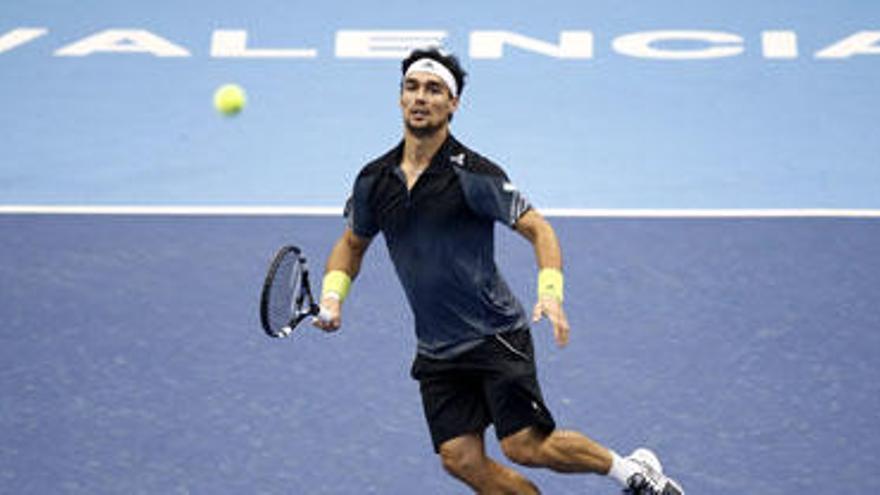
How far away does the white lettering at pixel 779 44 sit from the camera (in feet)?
45.2

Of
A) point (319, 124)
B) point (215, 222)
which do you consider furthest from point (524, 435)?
point (319, 124)

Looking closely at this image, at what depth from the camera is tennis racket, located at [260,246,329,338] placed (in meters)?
7.14

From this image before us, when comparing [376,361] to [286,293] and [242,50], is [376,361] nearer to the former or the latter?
[286,293]

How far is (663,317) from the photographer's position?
394 inches

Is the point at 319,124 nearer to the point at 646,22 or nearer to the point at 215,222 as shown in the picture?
the point at 215,222

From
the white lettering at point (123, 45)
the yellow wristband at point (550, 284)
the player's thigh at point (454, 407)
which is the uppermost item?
the white lettering at point (123, 45)

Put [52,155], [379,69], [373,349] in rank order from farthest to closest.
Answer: [379,69]
[52,155]
[373,349]

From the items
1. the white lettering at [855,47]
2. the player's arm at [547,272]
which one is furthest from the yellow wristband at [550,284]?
the white lettering at [855,47]

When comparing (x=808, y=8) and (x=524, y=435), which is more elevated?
(x=808, y=8)

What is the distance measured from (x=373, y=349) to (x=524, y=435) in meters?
2.45

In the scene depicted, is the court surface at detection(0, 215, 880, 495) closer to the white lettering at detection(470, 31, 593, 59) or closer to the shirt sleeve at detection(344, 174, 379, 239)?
the shirt sleeve at detection(344, 174, 379, 239)

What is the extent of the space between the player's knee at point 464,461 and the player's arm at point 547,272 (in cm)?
67

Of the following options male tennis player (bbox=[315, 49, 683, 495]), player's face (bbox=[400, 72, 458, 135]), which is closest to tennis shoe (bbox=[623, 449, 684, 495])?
male tennis player (bbox=[315, 49, 683, 495])

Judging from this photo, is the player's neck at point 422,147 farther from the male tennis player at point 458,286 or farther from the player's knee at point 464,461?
the player's knee at point 464,461
